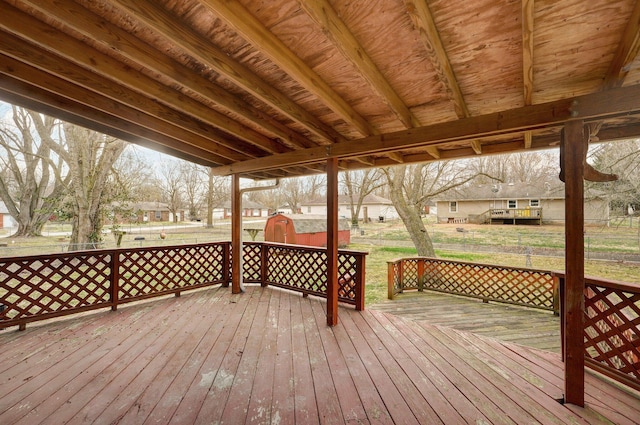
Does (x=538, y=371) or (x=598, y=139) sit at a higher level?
(x=598, y=139)

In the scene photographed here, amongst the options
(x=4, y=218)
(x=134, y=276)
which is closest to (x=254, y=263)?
(x=134, y=276)

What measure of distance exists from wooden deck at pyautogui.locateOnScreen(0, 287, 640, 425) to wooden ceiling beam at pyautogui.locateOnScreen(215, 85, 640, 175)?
220 centimetres

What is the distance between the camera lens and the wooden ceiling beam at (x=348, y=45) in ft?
4.32

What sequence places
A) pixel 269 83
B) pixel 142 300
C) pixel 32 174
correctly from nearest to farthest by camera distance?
pixel 269 83 < pixel 142 300 < pixel 32 174

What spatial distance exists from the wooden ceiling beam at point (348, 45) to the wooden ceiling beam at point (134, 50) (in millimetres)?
1275

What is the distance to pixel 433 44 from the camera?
4.83 ft

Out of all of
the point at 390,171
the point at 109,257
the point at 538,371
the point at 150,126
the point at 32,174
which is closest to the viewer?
A: the point at 538,371

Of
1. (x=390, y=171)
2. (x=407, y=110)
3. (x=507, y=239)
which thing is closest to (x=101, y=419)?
(x=407, y=110)

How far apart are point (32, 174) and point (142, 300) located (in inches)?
536

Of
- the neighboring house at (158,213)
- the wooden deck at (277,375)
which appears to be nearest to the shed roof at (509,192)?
the wooden deck at (277,375)

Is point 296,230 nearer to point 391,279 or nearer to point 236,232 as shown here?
point 391,279

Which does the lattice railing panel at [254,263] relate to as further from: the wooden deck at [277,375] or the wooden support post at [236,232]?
the wooden deck at [277,375]

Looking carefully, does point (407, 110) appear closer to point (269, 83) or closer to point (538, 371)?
point (269, 83)

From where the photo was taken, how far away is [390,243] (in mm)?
13539
